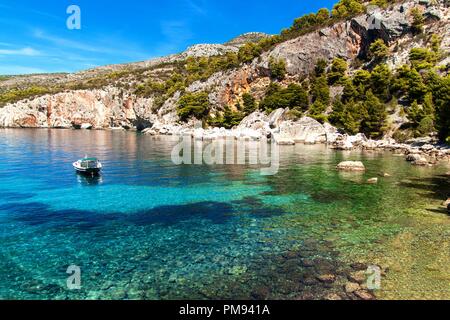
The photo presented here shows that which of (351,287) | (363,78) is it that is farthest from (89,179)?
(363,78)

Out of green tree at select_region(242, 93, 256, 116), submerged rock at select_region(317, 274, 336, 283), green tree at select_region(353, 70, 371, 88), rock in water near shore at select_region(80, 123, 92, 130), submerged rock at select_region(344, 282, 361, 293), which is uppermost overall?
green tree at select_region(353, 70, 371, 88)

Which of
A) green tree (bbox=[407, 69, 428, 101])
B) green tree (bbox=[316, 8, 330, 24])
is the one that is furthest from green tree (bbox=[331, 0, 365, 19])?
green tree (bbox=[407, 69, 428, 101])

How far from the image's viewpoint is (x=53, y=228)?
1897 cm

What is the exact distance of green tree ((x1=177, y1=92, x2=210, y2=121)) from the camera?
11306cm

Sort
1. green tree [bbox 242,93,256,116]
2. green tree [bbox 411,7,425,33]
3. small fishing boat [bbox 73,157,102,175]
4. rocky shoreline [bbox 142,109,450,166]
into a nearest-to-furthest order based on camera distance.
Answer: small fishing boat [bbox 73,157,102,175] → rocky shoreline [bbox 142,109,450,166] → green tree [bbox 411,7,425,33] → green tree [bbox 242,93,256,116]

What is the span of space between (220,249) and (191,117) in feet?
333

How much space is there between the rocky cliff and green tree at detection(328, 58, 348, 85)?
294 inches

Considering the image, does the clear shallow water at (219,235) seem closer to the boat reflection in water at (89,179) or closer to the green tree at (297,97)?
the boat reflection in water at (89,179)

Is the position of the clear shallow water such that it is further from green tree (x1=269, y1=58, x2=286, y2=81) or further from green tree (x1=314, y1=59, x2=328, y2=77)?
green tree (x1=269, y1=58, x2=286, y2=81)

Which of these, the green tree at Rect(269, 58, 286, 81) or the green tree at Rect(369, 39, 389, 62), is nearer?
the green tree at Rect(369, 39, 389, 62)

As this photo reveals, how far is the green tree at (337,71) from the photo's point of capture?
325 ft

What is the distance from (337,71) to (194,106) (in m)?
47.0

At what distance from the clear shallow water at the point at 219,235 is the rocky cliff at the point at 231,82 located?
55.7m
